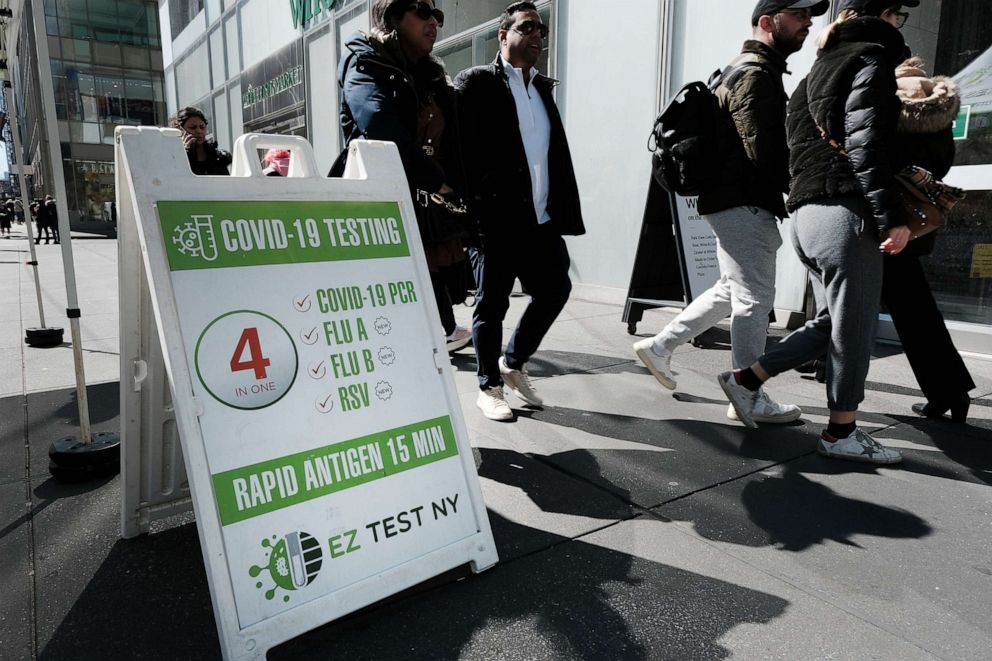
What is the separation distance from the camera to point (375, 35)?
2.54 meters

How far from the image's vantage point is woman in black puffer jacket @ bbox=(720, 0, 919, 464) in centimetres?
256

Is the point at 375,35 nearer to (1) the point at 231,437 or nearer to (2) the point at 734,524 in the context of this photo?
(1) the point at 231,437

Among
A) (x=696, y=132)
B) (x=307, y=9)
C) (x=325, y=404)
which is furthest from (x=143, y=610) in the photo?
(x=307, y=9)

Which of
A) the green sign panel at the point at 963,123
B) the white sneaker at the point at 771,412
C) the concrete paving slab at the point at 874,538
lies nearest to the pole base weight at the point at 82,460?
the concrete paving slab at the point at 874,538

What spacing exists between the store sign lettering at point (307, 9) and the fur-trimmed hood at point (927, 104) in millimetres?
10429

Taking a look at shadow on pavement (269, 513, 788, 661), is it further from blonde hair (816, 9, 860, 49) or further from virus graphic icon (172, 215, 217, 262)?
blonde hair (816, 9, 860, 49)

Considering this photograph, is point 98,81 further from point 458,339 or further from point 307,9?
point 458,339

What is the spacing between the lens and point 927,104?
2.74 meters

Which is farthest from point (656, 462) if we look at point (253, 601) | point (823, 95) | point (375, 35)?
point (375, 35)

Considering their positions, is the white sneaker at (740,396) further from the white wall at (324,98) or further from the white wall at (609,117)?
the white wall at (324,98)

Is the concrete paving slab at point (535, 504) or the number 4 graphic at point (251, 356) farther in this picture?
the concrete paving slab at point (535, 504)

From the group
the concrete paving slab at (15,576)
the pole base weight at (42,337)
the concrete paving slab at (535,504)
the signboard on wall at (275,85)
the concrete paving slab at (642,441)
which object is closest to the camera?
the concrete paving slab at (15,576)

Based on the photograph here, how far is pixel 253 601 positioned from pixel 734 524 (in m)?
1.63

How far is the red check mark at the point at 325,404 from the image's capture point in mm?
1827
